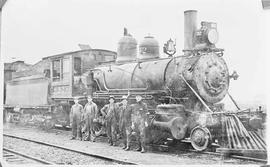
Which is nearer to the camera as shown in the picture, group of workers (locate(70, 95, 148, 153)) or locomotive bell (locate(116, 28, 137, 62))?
group of workers (locate(70, 95, 148, 153))

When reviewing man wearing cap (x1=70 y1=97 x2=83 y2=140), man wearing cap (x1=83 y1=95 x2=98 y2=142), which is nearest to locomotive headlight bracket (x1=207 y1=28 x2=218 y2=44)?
man wearing cap (x1=83 y1=95 x2=98 y2=142)

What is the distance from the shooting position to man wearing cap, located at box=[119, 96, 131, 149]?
13.7 ft

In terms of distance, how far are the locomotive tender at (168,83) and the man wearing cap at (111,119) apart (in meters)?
0.11

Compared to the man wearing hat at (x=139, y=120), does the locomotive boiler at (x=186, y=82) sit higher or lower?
higher

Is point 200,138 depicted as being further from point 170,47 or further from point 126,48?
point 126,48

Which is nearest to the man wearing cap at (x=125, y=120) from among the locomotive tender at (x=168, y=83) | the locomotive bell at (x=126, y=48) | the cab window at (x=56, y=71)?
the locomotive tender at (x=168, y=83)

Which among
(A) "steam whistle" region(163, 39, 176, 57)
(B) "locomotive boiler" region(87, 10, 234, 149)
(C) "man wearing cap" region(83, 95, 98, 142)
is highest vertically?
(A) "steam whistle" region(163, 39, 176, 57)

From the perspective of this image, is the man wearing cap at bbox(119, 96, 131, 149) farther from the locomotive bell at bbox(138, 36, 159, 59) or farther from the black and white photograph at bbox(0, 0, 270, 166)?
the locomotive bell at bbox(138, 36, 159, 59)

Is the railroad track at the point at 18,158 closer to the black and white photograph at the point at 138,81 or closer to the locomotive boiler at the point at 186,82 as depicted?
the black and white photograph at the point at 138,81

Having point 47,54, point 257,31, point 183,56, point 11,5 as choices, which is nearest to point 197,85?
point 183,56

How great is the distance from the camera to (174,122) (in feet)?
12.8

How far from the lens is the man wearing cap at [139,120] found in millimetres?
4070

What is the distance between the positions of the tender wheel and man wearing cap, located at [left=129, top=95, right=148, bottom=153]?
546mm

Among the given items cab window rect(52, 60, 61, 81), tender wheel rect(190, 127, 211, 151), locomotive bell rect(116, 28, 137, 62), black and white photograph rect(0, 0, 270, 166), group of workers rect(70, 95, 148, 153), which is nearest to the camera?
→ tender wheel rect(190, 127, 211, 151)
